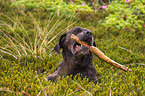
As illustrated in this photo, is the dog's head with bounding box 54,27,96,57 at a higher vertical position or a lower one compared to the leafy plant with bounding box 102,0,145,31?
higher

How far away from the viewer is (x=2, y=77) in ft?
12.7

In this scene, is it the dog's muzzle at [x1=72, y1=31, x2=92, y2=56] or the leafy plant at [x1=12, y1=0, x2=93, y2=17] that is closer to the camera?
the dog's muzzle at [x1=72, y1=31, x2=92, y2=56]

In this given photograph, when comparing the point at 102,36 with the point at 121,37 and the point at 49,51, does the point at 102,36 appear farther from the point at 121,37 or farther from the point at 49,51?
the point at 49,51

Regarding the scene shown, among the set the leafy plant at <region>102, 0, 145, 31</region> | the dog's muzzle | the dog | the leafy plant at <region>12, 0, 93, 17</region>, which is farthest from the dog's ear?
the leafy plant at <region>12, 0, 93, 17</region>

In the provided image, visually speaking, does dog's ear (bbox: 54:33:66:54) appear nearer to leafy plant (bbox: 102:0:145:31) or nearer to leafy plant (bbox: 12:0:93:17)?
leafy plant (bbox: 102:0:145:31)

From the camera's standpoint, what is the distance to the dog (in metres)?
3.14

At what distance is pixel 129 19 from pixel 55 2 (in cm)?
343

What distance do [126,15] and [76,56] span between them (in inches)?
207

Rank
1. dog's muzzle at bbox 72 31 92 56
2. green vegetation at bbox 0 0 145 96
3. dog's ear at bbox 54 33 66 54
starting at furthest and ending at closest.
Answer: dog's ear at bbox 54 33 66 54, green vegetation at bbox 0 0 145 96, dog's muzzle at bbox 72 31 92 56

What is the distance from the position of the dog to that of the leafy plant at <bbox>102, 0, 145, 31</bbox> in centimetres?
405

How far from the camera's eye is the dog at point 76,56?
3.14 m

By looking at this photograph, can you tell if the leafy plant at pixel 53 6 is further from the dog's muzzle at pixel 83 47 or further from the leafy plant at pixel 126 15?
the dog's muzzle at pixel 83 47

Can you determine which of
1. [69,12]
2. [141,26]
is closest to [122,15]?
[141,26]

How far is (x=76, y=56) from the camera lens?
327 centimetres
